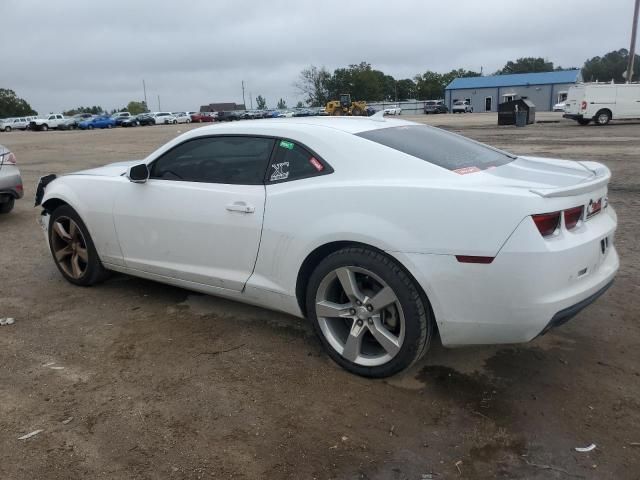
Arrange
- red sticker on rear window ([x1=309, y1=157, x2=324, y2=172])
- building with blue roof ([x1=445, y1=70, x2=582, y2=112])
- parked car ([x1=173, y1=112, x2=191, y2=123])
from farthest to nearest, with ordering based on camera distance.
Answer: building with blue roof ([x1=445, y1=70, x2=582, y2=112])
parked car ([x1=173, y1=112, x2=191, y2=123])
red sticker on rear window ([x1=309, y1=157, x2=324, y2=172])

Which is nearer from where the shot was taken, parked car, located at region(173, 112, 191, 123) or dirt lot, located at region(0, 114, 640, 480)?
dirt lot, located at region(0, 114, 640, 480)

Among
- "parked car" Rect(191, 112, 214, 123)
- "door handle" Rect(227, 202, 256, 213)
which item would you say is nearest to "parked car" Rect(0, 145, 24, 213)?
"door handle" Rect(227, 202, 256, 213)

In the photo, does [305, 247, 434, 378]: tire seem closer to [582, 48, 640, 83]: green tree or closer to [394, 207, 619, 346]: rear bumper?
[394, 207, 619, 346]: rear bumper

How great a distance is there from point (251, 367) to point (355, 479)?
1.20m

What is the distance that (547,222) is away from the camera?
2.69 metres

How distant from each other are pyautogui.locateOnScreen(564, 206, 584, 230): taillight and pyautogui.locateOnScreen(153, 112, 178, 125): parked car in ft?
205

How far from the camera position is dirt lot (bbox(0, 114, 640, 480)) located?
2549mm

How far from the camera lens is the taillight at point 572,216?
2.80 meters

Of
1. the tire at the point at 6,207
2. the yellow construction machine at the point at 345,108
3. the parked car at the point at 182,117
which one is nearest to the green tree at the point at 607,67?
the yellow construction machine at the point at 345,108

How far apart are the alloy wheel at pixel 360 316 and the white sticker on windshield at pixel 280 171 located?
0.72 metres

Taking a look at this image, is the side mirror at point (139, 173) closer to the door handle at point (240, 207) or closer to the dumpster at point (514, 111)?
the door handle at point (240, 207)

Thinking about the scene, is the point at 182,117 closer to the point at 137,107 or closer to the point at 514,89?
the point at 514,89

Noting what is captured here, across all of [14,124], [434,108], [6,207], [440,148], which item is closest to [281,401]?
[440,148]

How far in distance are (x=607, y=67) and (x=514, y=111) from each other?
95.1 meters
